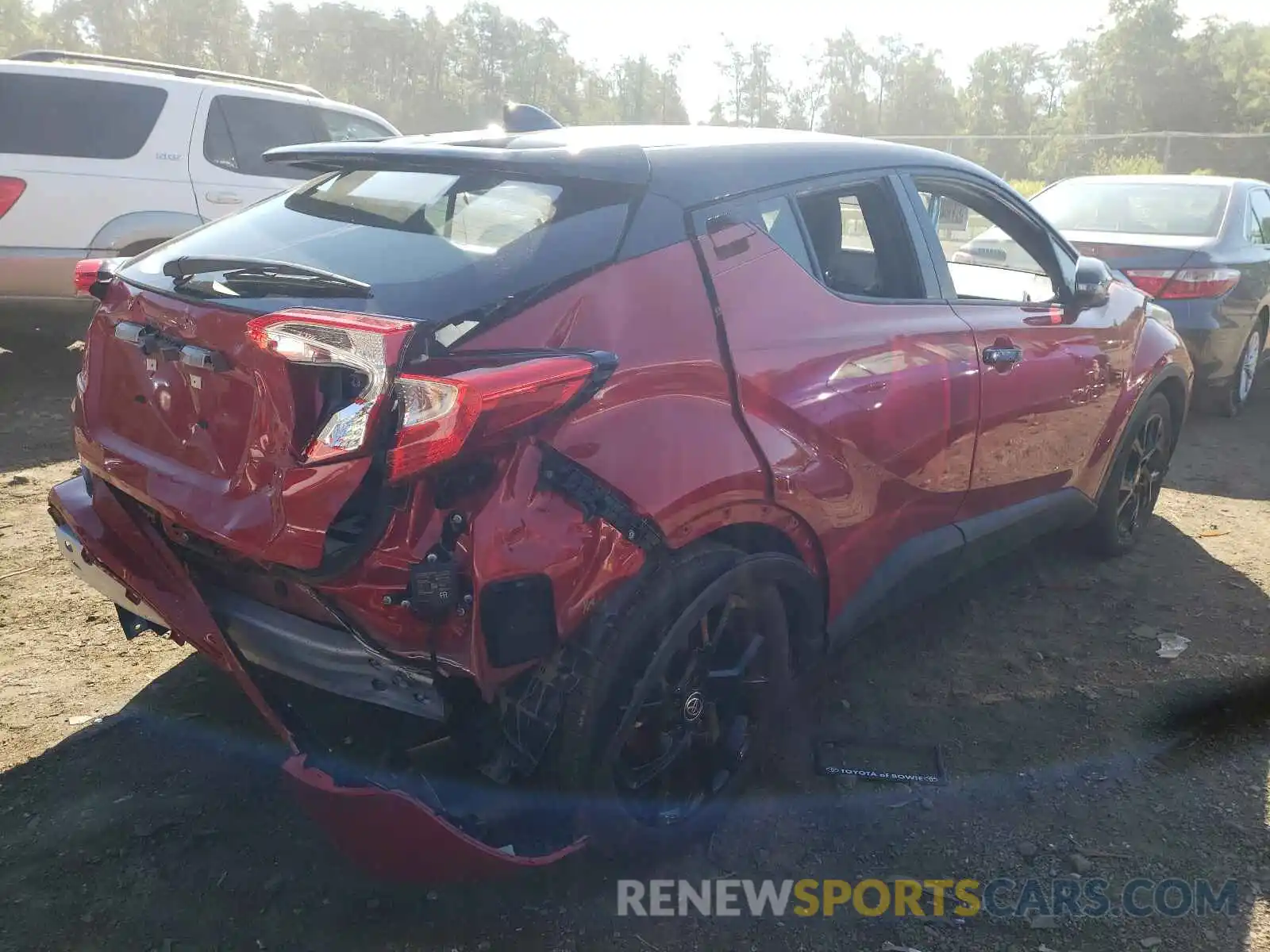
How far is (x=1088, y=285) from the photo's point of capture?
357 centimetres

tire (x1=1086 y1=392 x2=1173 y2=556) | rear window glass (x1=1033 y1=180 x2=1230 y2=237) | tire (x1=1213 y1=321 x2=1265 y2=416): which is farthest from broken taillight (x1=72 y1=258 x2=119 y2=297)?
tire (x1=1213 y1=321 x2=1265 y2=416)

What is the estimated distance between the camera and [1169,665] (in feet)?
11.5

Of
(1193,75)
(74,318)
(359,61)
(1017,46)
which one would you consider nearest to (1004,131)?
(1193,75)

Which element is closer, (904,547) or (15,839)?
(15,839)

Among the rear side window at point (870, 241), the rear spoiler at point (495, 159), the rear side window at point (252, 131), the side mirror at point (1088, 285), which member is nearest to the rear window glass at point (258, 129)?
the rear side window at point (252, 131)

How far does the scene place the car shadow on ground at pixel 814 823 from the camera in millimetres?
2211

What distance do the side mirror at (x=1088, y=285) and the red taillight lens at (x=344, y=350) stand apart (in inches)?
109

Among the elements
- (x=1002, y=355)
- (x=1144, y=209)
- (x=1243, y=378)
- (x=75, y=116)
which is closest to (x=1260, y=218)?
(x=1144, y=209)

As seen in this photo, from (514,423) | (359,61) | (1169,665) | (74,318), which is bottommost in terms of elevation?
(1169,665)

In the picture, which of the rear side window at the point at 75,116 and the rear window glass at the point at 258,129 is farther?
the rear window glass at the point at 258,129

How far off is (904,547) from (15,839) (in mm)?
2510

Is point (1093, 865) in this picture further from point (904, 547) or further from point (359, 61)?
point (359, 61)

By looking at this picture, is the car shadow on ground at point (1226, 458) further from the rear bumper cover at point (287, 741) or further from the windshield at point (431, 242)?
the rear bumper cover at point (287, 741)

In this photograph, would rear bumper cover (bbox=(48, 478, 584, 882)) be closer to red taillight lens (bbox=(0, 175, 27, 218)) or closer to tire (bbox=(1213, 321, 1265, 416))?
red taillight lens (bbox=(0, 175, 27, 218))
